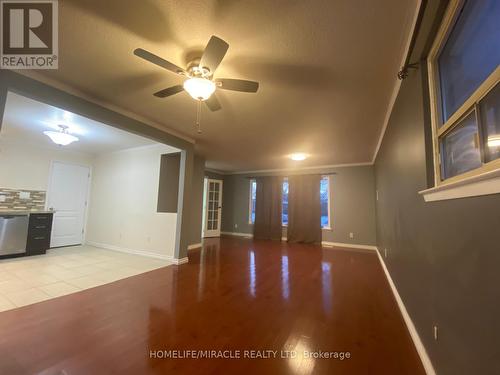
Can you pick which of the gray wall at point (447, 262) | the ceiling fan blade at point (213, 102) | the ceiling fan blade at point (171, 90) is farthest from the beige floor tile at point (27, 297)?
the gray wall at point (447, 262)

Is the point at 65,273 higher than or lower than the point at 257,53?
lower

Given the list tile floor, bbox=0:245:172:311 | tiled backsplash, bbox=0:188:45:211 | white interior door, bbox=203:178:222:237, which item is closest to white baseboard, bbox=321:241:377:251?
white interior door, bbox=203:178:222:237

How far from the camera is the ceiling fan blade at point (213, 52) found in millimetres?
1387

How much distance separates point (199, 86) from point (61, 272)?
3.57 m

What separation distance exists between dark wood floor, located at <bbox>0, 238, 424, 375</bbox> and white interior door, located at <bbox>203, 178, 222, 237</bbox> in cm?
360

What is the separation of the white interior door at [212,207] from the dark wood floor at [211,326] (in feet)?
11.8

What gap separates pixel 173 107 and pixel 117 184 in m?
3.22

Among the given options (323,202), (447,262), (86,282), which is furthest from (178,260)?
(323,202)

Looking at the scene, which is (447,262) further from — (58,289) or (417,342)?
(58,289)

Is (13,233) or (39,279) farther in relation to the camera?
(13,233)

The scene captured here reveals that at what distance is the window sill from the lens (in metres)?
0.73

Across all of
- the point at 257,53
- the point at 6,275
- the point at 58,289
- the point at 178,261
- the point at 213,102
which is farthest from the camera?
the point at 178,261

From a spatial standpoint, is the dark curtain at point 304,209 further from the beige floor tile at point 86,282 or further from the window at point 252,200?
the beige floor tile at point 86,282

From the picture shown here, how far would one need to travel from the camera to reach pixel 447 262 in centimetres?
112
